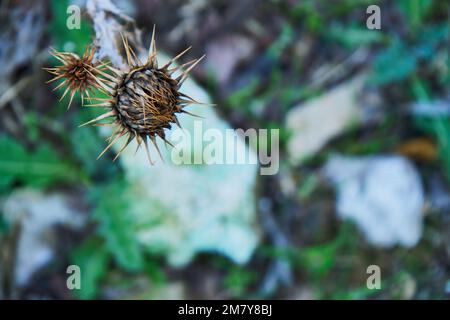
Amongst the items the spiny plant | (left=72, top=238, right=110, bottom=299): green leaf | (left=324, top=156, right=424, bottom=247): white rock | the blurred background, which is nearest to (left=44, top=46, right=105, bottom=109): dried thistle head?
the spiny plant

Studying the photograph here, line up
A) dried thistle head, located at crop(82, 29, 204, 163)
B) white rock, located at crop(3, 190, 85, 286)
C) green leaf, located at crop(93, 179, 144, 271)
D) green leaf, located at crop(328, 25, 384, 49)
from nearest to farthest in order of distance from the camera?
dried thistle head, located at crop(82, 29, 204, 163)
green leaf, located at crop(93, 179, 144, 271)
white rock, located at crop(3, 190, 85, 286)
green leaf, located at crop(328, 25, 384, 49)

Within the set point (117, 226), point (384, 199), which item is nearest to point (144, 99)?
point (117, 226)

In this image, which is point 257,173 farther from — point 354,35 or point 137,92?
point 137,92

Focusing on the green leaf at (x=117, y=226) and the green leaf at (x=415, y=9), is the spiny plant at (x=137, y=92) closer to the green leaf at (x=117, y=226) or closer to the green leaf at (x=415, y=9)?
the green leaf at (x=117, y=226)

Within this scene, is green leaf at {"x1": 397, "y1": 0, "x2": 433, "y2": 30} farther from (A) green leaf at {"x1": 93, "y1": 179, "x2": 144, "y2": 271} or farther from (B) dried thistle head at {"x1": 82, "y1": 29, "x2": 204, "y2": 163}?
(B) dried thistle head at {"x1": 82, "y1": 29, "x2": 204, "y2": 163}

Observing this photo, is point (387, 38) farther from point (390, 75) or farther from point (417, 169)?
point (417, 169)
